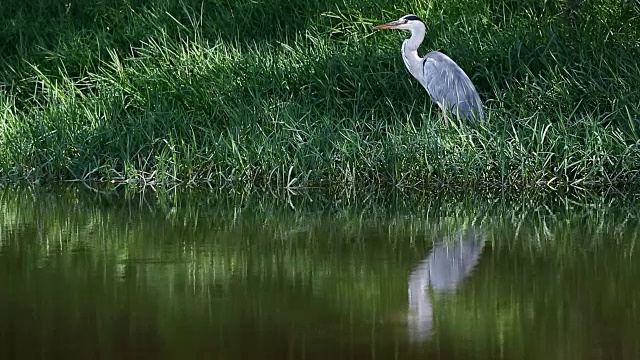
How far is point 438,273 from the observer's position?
6645mm

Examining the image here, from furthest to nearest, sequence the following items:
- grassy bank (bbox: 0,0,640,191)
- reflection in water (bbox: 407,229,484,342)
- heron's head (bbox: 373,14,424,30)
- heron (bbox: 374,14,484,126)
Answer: heron's head (bbox: 373,14,424,30) < heron (bbox: 374,14,484,126) < grassy bank (bbox: 0,0,640,191) < reflection in water (bbox: 407,229,484,342)

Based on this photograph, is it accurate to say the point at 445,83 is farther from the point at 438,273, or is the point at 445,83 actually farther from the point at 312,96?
the point at 438,273

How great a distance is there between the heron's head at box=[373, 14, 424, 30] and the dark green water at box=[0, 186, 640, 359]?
3.08 meters

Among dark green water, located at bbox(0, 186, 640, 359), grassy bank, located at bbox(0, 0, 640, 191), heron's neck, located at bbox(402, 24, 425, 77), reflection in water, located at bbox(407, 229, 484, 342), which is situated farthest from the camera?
heron's neck, located at bbox(402, 24, 425, 77)

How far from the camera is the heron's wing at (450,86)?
11.5 metres

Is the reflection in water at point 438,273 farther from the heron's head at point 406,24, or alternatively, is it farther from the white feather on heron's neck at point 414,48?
the heron's head at point 406,24

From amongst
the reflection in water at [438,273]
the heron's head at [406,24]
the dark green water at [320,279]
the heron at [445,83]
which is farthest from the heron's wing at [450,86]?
the reflection in water at [438,273]

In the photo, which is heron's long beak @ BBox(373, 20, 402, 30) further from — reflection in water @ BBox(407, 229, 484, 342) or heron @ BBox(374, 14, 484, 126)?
reflection in water @ BBox(407, 229, 484, 342)

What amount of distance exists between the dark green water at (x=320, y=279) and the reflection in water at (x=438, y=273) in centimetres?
1

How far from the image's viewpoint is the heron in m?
11.5

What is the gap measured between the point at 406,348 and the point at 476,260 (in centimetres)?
204

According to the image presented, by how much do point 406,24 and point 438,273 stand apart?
19.9 ft

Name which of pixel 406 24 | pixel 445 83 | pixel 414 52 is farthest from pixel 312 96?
pixel 445 83

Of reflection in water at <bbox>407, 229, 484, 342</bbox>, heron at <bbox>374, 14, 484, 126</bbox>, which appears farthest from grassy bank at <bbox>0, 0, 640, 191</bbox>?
reflection in water at <bbox>407, 229, 484, 342</bbox>
